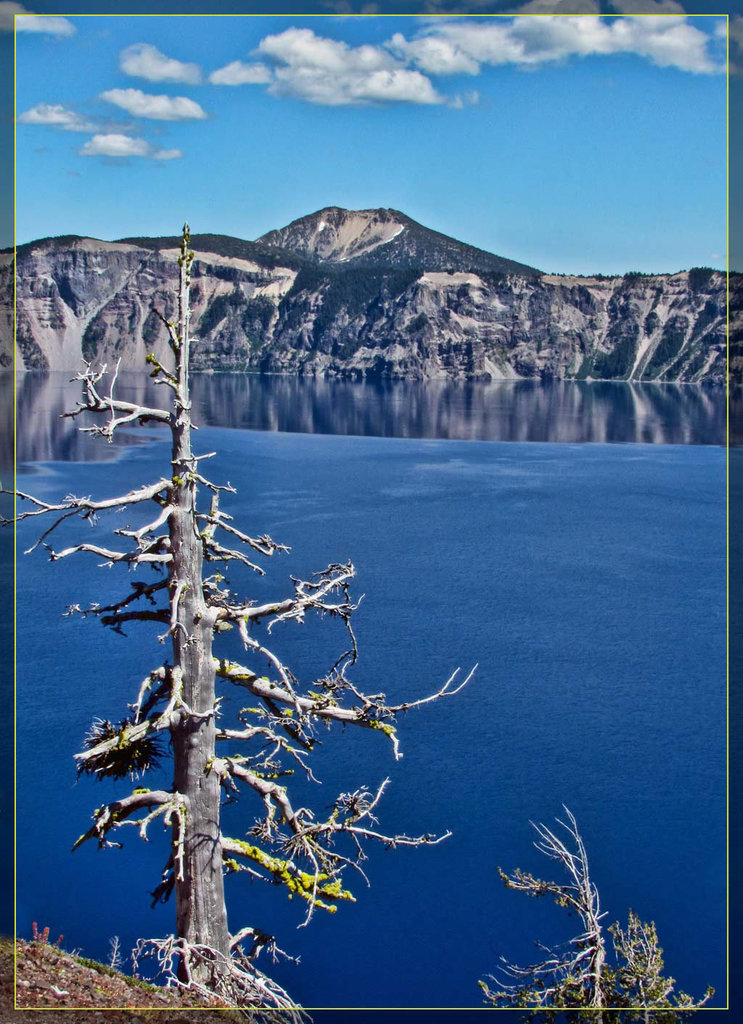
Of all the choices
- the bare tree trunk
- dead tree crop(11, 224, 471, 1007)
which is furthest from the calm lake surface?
the bare tree trunk

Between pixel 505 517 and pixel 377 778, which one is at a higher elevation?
pixel 505 517

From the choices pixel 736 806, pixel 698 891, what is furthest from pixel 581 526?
pixel 698 891

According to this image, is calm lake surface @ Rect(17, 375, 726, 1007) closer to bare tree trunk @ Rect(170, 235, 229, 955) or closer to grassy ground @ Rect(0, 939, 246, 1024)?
grassy ground @ Rect(0, 939, 246, 1024)

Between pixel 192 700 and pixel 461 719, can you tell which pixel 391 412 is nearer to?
pixel 461 719

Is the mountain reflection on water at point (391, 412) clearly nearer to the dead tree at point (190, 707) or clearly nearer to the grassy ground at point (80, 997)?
the grassy ground at point (80, 997)

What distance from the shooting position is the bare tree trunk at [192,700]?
6113 mm

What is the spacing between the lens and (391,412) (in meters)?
116

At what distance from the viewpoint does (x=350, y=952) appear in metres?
17.0

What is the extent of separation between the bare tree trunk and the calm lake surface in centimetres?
1039

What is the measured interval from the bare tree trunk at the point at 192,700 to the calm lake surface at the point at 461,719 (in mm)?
10391

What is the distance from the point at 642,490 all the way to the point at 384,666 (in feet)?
126

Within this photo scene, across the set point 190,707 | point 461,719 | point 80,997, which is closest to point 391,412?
point 461,719

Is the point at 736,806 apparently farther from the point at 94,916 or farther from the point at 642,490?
the point at 642,490

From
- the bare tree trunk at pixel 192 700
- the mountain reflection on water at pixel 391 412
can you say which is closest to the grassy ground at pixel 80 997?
the bare tree trunk at pixel 192 700
